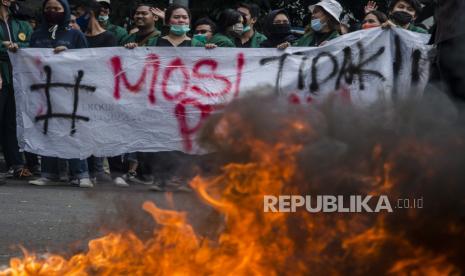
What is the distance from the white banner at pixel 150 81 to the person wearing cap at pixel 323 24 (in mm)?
298

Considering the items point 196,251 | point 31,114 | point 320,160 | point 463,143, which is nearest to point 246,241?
point 196,251

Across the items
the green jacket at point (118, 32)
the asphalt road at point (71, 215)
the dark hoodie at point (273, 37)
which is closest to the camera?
the asphalt road at point (71, 215)

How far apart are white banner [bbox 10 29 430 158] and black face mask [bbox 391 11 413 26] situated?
23 centimetres

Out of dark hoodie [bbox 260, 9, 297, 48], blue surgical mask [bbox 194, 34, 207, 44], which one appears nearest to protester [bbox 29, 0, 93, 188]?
blue surgical mask [bbox 194, 34, 207, 44]

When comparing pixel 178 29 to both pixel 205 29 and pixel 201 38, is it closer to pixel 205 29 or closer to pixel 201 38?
pixel 201 38

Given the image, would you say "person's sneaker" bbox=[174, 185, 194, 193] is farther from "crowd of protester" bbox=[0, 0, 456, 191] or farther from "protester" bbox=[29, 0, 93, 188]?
"protester" bbox=[29, 0, 93, 188]

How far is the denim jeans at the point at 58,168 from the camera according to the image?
919cm

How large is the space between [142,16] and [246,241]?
5863 mm

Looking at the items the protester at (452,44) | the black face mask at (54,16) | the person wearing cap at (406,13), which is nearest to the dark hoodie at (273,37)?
the person wearing cap at (406,13)

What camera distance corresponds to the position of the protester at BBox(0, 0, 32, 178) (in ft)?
31.1

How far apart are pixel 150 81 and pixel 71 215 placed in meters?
2.21

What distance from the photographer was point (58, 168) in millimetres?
9477

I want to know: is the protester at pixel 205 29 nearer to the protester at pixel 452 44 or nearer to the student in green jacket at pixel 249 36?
the student in green jacket at pixel 249 36

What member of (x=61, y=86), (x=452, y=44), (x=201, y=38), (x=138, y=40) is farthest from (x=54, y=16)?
(x=452, y=44)
